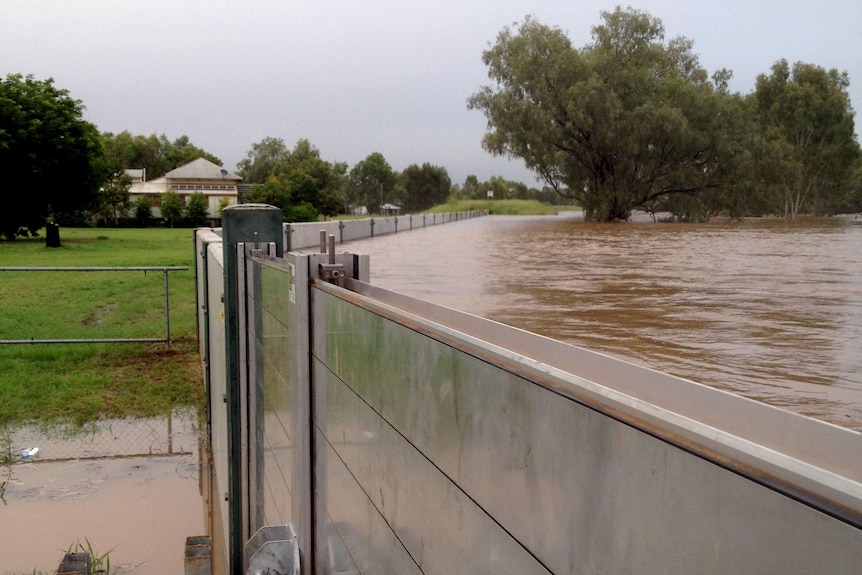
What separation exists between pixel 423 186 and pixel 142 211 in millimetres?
76880

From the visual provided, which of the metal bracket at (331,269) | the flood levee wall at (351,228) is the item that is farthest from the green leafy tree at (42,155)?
the metal bracket at (331,269)

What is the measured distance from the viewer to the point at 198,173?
99.2 m

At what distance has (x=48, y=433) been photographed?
27.9 ft

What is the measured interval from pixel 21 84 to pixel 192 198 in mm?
25716

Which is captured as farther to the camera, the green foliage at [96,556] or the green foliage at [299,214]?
the green foliage at [299,214]

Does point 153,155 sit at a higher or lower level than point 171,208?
higher

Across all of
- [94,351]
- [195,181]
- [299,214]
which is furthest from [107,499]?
[195,181]

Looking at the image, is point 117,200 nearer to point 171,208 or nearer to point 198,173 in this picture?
point 171,208

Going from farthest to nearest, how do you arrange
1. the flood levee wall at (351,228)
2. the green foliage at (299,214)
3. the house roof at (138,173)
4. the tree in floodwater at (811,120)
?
the house roof at (138,173)
the tree in floodwater at (811,120)
the green foliage at (299,214)
the flood levee wall at (351,228)

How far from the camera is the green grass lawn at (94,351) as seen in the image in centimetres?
950

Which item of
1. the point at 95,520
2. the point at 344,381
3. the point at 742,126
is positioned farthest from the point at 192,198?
the point at 344,381

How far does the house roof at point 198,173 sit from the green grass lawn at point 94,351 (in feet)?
255

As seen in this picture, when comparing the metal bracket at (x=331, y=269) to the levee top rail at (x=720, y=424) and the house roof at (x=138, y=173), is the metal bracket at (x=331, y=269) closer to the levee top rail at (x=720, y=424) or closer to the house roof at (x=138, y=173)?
the levee top rail at (x=720, y=424)

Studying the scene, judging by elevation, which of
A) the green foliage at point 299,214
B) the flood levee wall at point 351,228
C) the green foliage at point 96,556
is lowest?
the green foliage at point 96,556
